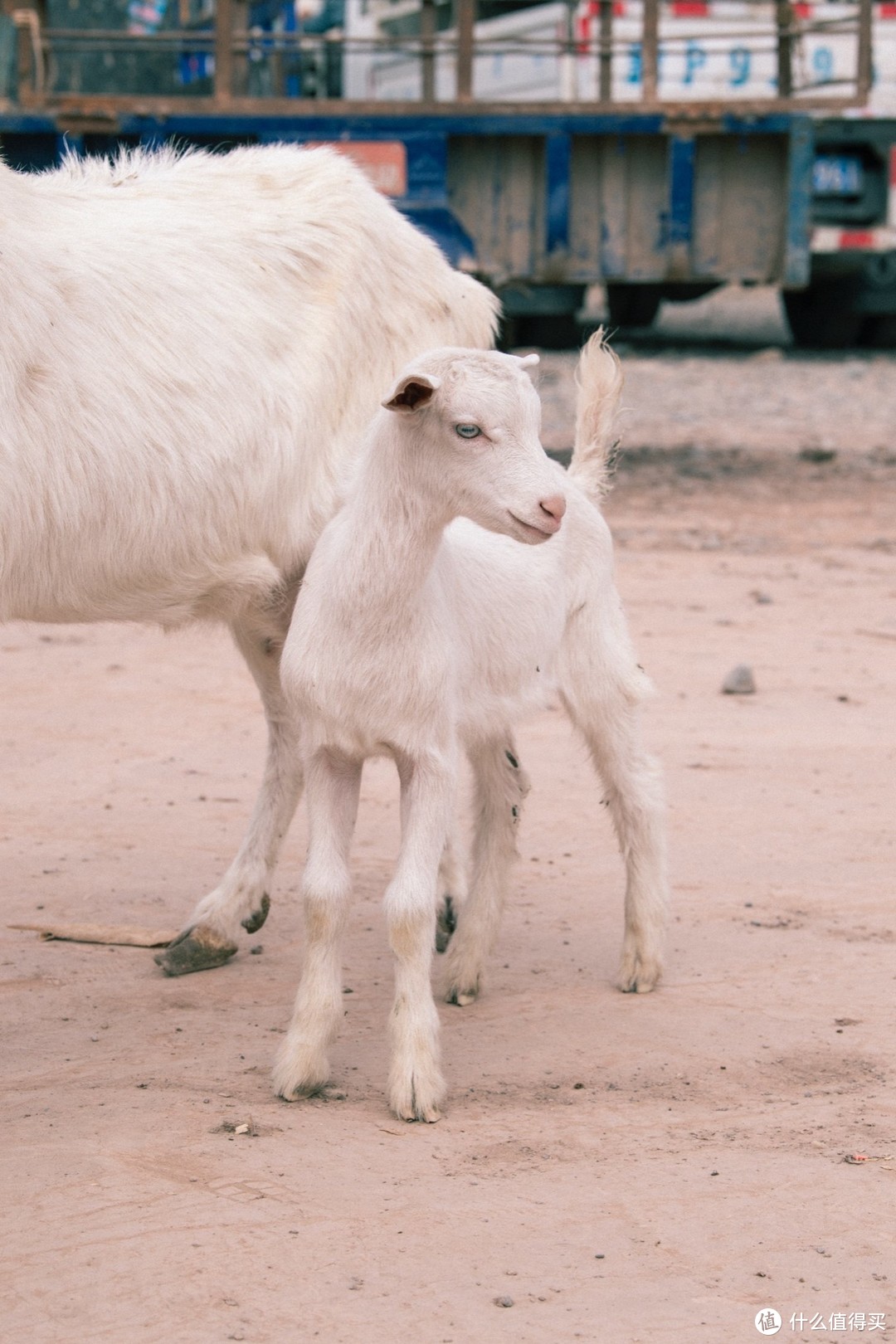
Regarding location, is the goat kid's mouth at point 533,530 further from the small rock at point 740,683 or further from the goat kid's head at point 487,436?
the small rock at point 740,683

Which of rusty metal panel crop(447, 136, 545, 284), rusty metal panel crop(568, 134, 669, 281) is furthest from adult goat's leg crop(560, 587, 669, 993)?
rusty metal panel crop(568, 134, 669, 281)

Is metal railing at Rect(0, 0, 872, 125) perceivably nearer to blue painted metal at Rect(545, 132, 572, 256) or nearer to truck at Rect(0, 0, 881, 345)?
truck at Rect(0, 0, 881, 345)

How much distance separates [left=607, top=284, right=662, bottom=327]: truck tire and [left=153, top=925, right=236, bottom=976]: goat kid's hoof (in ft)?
38.2

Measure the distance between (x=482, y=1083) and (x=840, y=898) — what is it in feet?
4.56

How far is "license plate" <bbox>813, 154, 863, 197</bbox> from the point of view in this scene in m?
12.3

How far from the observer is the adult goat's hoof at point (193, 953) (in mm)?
4094

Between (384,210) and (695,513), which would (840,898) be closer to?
(384,210)

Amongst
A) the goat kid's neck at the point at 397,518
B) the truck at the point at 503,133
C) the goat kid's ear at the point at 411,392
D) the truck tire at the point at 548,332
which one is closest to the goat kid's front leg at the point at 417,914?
the goat kid's neck at the point at 397,518

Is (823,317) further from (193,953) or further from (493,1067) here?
(493,1067)

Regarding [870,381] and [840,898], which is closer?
[840,898]

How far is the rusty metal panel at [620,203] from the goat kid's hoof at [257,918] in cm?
560

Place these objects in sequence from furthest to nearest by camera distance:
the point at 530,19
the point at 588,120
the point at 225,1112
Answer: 1. the point at 530,19
2. the point at 588,120
3. the point at 225,1112

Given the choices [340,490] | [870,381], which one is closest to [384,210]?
[340,490]

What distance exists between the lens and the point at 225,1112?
3.23 metres
